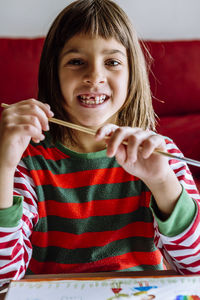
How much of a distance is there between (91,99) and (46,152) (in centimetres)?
16

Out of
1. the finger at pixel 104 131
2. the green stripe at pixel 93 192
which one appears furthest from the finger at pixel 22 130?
the green stripe at pixel 93 192

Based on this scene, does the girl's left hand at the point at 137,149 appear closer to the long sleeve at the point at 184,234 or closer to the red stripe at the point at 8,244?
the long sleeve at the point at 184,234

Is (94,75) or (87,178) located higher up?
(94,75)

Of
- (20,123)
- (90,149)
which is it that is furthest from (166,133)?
(20,123)

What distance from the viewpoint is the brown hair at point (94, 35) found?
0.83 metres

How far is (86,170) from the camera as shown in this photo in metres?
0.86

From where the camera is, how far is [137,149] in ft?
2.07

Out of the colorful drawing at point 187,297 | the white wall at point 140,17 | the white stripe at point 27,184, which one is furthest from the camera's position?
the white wall at point 140,17

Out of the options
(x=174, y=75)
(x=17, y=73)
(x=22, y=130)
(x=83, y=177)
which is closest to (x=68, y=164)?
(x=83, y=177)

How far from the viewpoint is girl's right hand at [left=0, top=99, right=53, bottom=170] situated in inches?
24.6

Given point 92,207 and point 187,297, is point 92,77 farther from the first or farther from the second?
point 187,297

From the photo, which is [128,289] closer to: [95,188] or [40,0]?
→ [95,188]

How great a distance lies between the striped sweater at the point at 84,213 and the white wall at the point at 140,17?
1.16 metres

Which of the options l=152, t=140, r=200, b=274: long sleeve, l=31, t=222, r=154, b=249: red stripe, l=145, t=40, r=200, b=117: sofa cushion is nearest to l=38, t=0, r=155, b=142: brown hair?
l=31, t=222, r=154, b=249: red stripe
